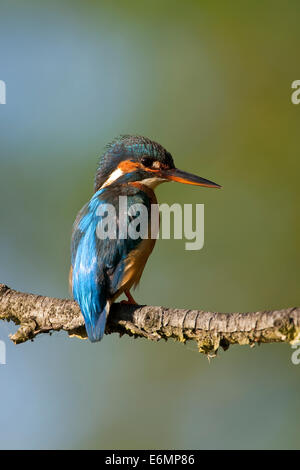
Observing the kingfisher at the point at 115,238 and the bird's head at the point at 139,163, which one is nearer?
the kingfisher at the point at 115,238

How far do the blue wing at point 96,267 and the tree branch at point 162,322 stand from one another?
0.11 meters

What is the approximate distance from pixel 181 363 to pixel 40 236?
1.48 metres

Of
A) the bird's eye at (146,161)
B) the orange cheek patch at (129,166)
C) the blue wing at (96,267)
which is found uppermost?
the bird's eye at (146,161)

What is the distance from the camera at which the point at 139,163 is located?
4.09 meters

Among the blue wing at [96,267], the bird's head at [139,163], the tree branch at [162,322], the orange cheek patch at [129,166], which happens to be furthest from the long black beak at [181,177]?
the tree branch at [162,322]

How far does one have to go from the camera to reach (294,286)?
15.8ft

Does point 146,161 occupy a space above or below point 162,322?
above

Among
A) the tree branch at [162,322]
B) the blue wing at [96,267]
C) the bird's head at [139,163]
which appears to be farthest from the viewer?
the bird's head at [139,163]

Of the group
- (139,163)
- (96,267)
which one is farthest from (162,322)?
(139,163)

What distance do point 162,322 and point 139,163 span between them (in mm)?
1276

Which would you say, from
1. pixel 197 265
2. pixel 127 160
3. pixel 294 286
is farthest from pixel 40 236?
pixel 294 286

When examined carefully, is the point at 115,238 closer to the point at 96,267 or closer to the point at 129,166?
the point at 96,267

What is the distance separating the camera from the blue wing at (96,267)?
338cm

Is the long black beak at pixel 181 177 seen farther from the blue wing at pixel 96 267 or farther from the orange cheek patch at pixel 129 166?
the blue wing at pixel 96 267
